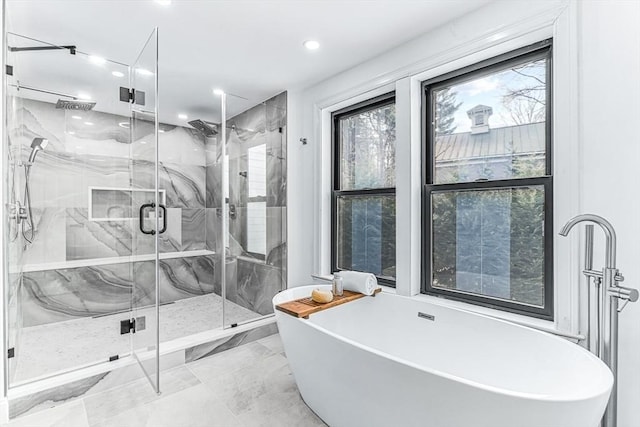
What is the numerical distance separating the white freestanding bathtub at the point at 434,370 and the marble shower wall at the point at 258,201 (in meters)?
1.02

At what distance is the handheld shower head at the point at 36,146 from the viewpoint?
2832 mm

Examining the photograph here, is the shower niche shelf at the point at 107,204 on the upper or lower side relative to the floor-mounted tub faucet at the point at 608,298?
upper

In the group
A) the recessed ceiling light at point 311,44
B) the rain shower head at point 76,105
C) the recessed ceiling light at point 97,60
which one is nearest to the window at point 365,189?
the recessed ceiling light at point 311,44

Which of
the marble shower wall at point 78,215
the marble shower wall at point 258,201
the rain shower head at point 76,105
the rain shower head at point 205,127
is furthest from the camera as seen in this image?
the rain shower head at point 205,127

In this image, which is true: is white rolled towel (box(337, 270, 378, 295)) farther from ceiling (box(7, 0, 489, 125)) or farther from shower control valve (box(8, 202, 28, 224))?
shower control valve (box(8, 202, 28, 224))

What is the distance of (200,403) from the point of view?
7.01 feet

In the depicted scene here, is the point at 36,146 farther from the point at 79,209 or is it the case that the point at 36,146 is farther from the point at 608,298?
the point at 608,298

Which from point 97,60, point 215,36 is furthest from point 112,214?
point 215,36

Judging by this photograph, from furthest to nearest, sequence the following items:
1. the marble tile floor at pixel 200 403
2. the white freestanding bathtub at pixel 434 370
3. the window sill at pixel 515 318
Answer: the marble tile floor at pixel 200 403 → the window sill at pixel 515 318 → the white freestanding bathtub at pixel 434 370

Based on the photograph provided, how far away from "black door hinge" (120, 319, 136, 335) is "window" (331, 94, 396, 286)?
1808 millimetres

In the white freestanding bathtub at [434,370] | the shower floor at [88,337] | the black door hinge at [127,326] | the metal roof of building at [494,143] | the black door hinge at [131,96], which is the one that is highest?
the black door hinge at [131,96]

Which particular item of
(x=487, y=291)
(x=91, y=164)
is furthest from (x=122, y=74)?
(x=487, y=291)

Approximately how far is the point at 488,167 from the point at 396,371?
1528 millimetres

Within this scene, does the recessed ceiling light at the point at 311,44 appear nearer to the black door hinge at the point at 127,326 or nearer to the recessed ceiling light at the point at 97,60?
the recessed ceiling light at the point at 97,60
